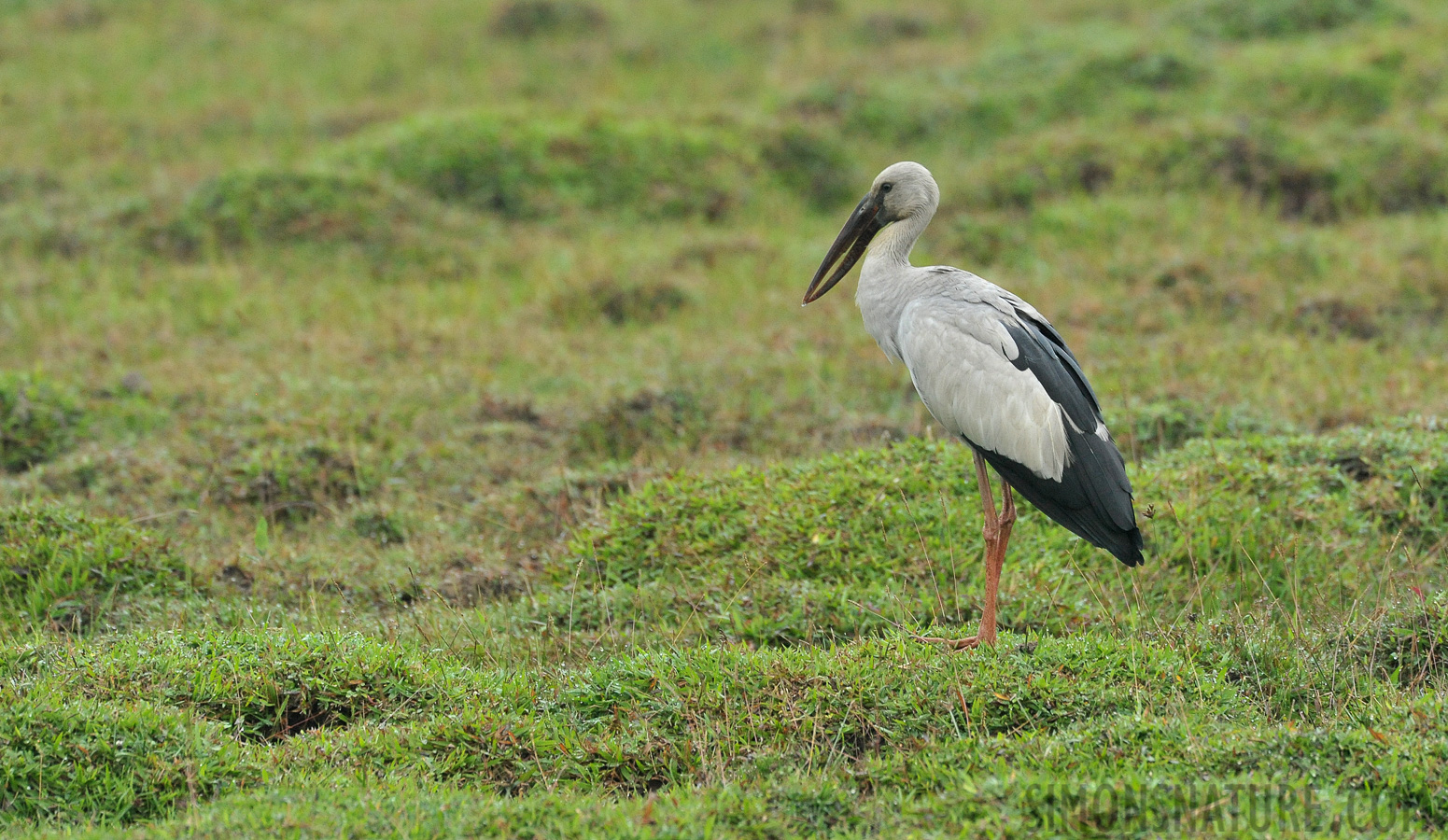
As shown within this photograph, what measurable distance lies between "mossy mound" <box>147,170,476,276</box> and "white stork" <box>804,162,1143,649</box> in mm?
5767

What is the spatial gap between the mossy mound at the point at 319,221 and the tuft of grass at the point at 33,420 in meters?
3.03

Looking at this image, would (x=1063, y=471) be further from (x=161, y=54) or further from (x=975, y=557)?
(x=161, y=54)

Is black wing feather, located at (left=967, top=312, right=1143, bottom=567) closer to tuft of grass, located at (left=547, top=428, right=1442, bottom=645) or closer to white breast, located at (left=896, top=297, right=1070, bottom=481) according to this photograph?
white breast, located at (left=896, top=297, right=1070, bottom=481)

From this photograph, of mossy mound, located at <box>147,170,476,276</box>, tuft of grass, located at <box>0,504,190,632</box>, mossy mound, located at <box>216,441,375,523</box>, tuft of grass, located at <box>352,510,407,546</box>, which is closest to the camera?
tuft of grass, located at <box>0,504,190,632</box>

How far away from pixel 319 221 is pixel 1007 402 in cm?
704

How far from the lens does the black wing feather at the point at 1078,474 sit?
4055 millimetres

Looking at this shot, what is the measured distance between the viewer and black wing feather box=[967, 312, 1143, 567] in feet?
13.3

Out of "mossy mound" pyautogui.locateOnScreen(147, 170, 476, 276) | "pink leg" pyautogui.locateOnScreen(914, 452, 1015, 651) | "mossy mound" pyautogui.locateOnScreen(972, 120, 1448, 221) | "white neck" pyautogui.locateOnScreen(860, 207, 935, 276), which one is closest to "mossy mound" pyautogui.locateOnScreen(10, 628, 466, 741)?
"pink leg" pyautogui.locateOnScreen(914, 452, 1015, 651)

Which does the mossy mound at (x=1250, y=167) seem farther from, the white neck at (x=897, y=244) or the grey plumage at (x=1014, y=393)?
the grey plumage at (x=1014, y=393)

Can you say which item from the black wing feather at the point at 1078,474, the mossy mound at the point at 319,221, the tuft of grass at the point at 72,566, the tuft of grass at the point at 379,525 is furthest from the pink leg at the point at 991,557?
the mossy mound at the point at 319,221

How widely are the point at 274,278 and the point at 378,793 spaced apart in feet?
22.0

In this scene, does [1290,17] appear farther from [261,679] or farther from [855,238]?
[261,679]

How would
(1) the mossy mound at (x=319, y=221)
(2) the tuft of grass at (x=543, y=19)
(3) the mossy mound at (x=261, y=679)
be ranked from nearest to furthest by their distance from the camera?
(3) the mossy mound at (x=261, y=679) → (1) the mossy mound at (x=319, y=221) → (2) the tuft of grass at (x=543, y=19)

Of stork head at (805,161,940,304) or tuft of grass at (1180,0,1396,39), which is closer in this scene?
stork head at (805,161,940,304)
